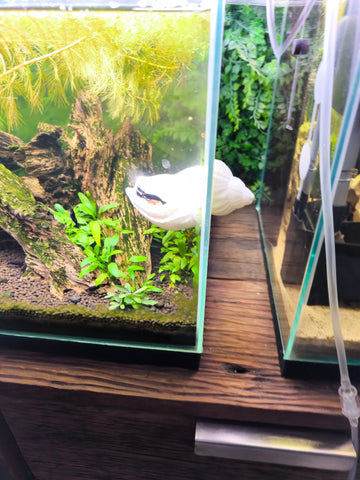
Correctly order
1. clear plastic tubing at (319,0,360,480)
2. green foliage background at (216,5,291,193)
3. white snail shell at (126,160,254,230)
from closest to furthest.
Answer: clear plastic tubing at (319,0,360,480), white snail shell at (126,160,254,230), green foliage background at (216,5,291,193)

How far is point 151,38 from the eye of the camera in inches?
21.0

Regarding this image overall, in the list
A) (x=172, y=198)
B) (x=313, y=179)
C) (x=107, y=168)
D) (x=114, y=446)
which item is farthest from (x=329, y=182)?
(x=114, y=446)

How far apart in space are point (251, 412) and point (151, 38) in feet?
2.40

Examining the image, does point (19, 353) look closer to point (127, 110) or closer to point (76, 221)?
point (76, 221)

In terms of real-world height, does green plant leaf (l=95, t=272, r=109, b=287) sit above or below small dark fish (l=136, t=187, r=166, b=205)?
below

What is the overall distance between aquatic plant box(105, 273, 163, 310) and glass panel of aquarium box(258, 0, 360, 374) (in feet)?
1.00

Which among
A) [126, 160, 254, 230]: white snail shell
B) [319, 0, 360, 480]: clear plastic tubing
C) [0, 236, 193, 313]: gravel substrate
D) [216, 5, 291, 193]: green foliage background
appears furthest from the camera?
[216, 5, 291, 193]: green foliage background

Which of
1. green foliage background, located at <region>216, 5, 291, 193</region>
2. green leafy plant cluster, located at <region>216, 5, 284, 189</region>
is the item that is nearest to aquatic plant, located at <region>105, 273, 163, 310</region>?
green foliage background, located at <region>216, 5, 291, 193</region>

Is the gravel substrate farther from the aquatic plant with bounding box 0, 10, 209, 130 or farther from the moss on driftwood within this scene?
the aquatic plant with bounding box 0, 10, 209, 130

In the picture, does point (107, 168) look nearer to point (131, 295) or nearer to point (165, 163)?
point (165, 163)

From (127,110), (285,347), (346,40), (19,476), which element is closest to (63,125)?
(127,110)

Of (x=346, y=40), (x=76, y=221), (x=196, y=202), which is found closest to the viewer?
(x=346, y=40)

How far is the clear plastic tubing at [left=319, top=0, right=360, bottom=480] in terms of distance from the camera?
0.49 meters

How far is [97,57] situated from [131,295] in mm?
449
